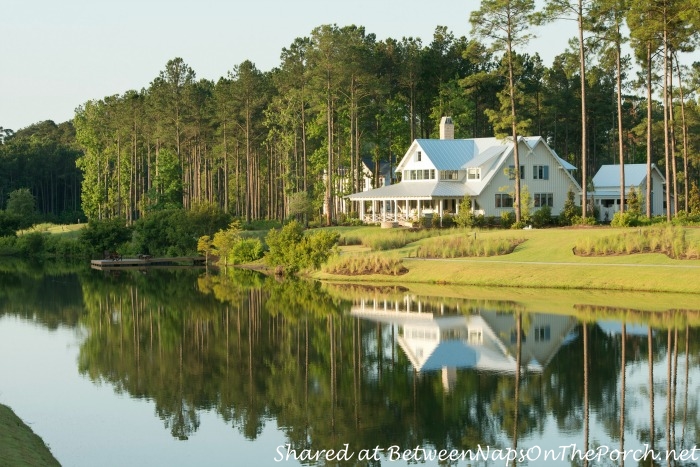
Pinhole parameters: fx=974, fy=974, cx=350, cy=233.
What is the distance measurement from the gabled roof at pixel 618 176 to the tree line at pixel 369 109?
326 centimetres

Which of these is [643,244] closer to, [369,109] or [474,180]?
[474,180]

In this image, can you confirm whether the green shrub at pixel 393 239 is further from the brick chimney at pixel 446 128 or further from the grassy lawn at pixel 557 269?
the brick chimney at pixel 446 128

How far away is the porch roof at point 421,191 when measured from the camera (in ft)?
241

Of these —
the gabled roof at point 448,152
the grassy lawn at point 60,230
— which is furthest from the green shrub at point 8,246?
the gabled roof at point 448,152

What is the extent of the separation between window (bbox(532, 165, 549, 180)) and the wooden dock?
26335 mm

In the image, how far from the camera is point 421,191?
7488 cm

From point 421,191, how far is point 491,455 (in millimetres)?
56768

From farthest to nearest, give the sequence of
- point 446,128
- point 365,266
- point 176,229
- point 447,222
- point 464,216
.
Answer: point 446,128, point 176,229, point 447,222, point 464,216, point 365,266

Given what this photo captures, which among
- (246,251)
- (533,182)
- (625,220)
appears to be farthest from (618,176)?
(246,251)

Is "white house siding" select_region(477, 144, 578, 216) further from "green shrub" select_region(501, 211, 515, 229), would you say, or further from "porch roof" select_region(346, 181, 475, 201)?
"green shrub" select_region(501, 211, 515, 229)

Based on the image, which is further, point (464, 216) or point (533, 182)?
point (533, 182)

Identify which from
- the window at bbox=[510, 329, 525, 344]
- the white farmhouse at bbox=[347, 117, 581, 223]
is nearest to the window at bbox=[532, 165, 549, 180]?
the white farmhouse at bbox=[347, 117, 581, 223]

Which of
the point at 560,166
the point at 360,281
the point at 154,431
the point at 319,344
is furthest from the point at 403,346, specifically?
the point at 560,166

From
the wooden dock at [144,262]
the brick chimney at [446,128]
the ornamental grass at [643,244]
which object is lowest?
the wooden dock at [144,262]
